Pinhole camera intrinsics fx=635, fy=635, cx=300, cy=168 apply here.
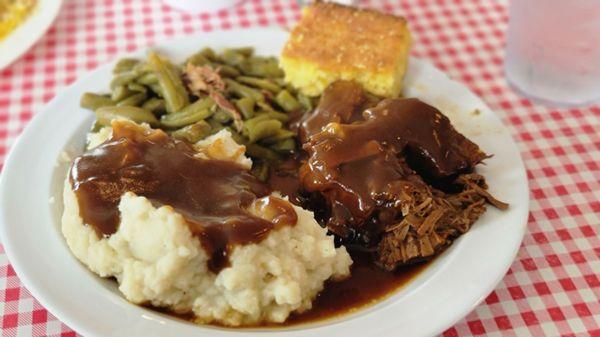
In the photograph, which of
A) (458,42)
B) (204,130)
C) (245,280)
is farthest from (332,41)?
(245,280)

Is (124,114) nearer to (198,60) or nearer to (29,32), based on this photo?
(198,60)

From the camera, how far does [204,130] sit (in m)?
3.65

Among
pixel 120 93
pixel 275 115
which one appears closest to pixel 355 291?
pixel 275 115

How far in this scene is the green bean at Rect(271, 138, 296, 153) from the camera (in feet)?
12.3

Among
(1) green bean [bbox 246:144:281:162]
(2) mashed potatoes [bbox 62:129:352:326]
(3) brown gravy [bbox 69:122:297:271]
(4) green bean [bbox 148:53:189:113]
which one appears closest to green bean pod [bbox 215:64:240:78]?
(4) green bean [bbox 148:53:189:113]

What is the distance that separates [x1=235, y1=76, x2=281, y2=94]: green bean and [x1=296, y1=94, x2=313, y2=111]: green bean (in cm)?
15

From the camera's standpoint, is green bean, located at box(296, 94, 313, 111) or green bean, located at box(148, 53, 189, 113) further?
green bean, located at box(296, 94, 313, 111)

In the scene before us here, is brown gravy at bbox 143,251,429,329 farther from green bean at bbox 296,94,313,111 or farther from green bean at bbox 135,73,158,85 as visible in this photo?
green bean at bbox 135,73,158,85

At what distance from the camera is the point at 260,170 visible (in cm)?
366

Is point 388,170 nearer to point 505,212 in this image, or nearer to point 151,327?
point 505,212

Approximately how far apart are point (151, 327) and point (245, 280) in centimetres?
45

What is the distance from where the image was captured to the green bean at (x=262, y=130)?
368 centimetres

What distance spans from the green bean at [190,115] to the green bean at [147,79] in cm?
27

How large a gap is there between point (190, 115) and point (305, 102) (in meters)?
0.75
